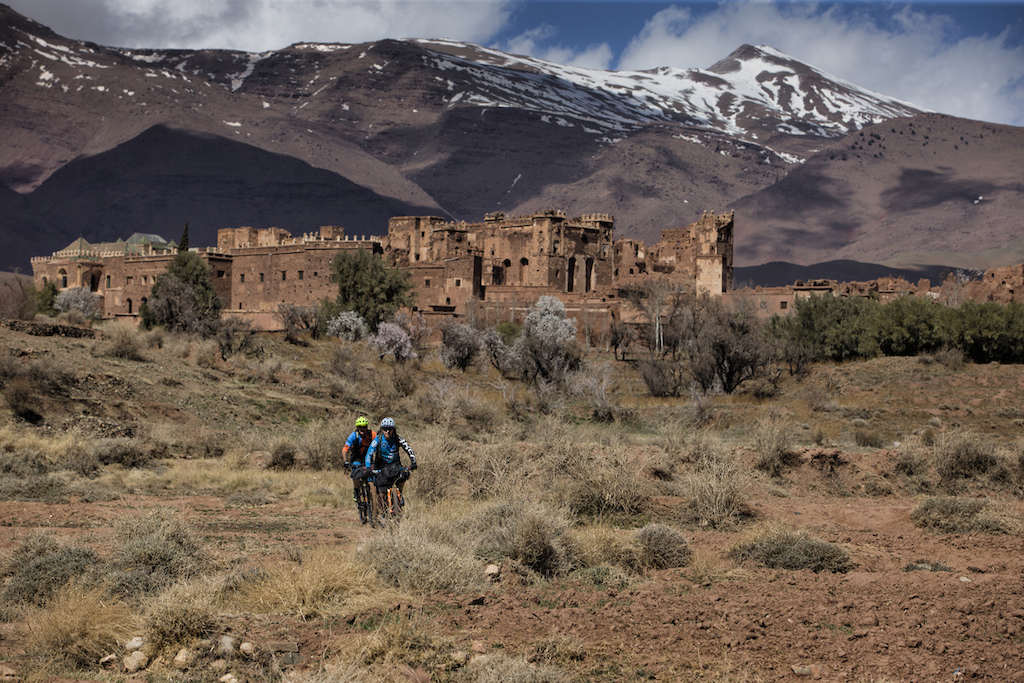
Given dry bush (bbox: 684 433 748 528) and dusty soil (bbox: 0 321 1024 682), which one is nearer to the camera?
dusty soil (bbox: 0 321 1024 682)

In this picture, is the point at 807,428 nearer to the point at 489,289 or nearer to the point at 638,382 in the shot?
the point at 638,382

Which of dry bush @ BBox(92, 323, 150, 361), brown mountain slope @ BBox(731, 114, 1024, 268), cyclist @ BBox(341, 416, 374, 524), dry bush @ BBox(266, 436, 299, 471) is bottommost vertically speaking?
dry bush @ BBox(266, 436, 299, 471)

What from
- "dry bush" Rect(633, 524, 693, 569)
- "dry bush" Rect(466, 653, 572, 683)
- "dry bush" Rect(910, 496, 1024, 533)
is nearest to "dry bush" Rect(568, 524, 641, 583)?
"dry bush" Rect(633, 524, 693, 569)

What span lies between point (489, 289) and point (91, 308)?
2770 cm

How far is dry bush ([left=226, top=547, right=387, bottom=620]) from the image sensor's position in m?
8.06

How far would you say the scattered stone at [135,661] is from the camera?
6969mm

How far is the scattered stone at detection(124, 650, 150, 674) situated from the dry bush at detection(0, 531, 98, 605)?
Answer: 5.66 ft

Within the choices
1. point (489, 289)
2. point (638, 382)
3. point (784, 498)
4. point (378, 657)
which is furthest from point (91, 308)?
point (378, 657)

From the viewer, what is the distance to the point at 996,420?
83.9ft

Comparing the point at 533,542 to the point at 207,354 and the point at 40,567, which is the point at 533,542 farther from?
the point at 207,354

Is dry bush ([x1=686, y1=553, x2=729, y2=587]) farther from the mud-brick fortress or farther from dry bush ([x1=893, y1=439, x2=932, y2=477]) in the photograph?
the mud-brick fortress

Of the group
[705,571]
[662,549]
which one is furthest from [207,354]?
[705,571]

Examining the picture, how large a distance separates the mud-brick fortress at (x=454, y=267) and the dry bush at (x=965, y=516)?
45.3 meters

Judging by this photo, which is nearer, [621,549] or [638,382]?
[621,549]
